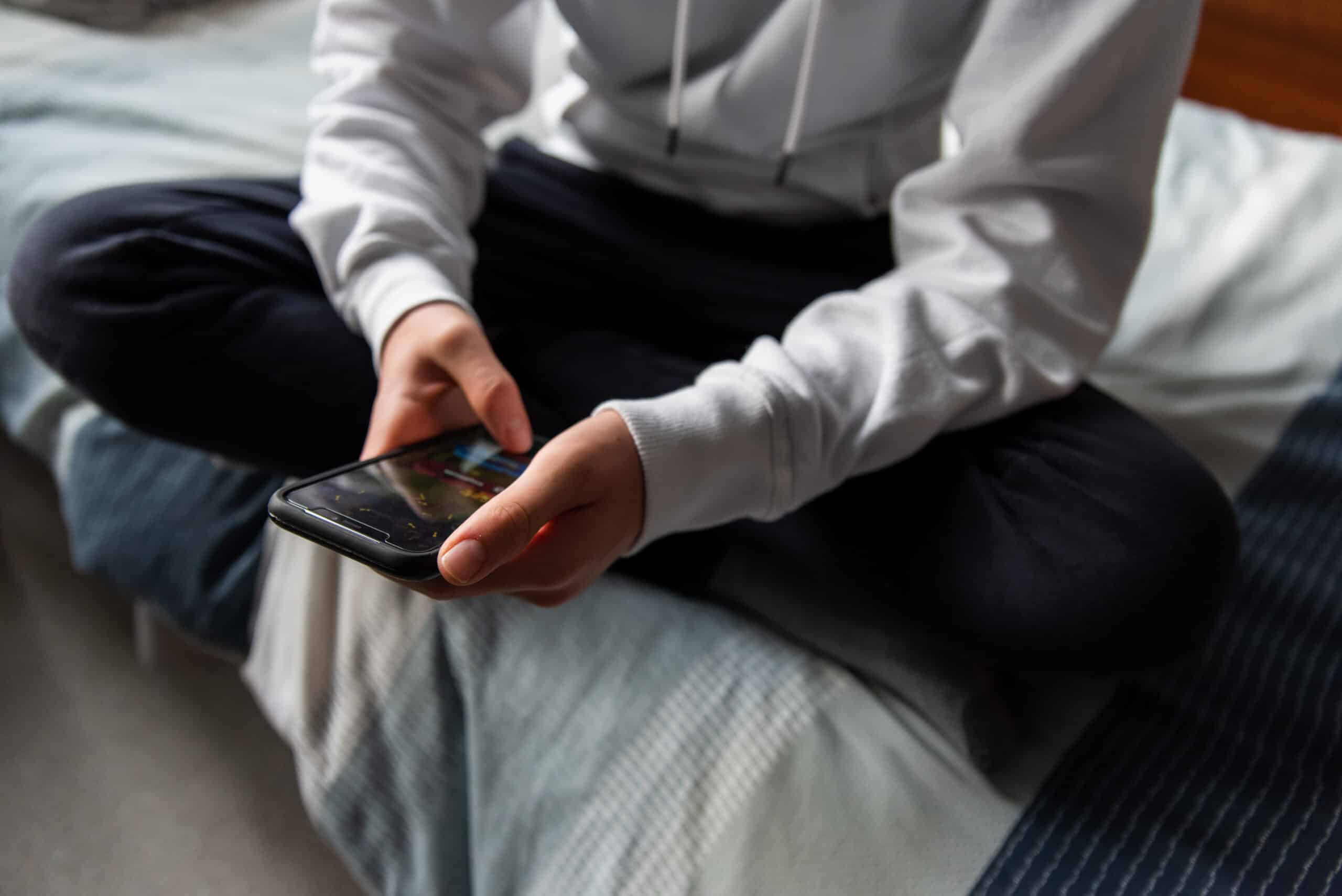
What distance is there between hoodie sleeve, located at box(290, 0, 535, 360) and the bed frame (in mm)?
927

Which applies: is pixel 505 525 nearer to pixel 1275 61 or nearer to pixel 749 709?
pixel 749 709

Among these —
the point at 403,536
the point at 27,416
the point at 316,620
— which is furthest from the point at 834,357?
the point at 27,416

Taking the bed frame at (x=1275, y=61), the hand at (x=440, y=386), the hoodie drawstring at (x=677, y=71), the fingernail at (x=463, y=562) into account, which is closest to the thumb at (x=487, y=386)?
the hand at (x=440, y=386)

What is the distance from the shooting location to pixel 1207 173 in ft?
3.26

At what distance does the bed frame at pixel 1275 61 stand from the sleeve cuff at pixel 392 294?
108 cm

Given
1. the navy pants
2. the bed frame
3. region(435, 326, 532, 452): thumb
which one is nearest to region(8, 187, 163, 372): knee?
the navy pants

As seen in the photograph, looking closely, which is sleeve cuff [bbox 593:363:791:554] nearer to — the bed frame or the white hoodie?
the white hoodie

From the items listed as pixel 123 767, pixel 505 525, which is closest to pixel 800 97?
pixel 505 525

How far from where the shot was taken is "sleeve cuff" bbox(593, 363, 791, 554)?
0.46 meters

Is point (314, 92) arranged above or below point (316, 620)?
above

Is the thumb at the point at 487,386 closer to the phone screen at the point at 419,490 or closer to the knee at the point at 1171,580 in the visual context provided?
the phone screen at the point at 419,490

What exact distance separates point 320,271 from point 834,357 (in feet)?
1.01

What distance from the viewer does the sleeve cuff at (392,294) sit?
54cm

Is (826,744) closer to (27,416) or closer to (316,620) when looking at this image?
(316,620)
